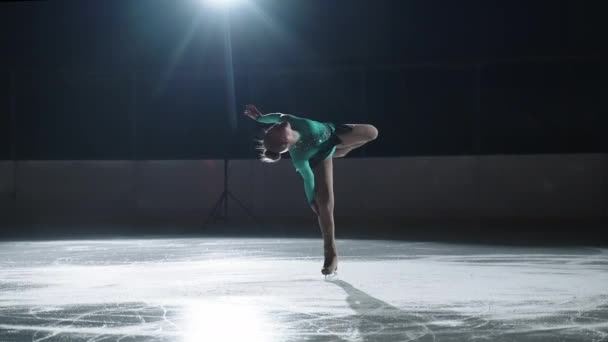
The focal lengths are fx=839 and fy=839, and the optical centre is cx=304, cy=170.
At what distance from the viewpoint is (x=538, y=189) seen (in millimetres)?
15031

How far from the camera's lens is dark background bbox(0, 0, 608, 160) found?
15.5 metres

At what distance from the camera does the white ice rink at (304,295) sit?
4.62 meters

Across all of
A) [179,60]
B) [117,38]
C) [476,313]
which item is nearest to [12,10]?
[117,38]

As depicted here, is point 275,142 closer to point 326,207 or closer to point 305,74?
point 326,207

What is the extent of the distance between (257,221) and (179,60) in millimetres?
3863

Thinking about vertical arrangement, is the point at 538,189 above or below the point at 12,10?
below

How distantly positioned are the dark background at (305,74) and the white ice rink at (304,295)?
20.3 ft

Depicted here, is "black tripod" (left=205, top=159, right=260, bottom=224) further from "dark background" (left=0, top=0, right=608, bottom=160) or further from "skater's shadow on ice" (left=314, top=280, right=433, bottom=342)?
"skater's shadow on ice" (left=314, top=280, right=433, bottom=342)

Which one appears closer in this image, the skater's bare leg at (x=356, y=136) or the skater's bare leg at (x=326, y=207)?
the skater's bare leg at (x=326, y=207)

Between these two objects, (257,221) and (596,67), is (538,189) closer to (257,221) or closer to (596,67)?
(596,67)

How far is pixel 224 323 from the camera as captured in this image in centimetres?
484

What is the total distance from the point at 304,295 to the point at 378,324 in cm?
128

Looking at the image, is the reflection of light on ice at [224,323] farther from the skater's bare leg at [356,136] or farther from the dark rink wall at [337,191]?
the dark rink wall at [337,191]

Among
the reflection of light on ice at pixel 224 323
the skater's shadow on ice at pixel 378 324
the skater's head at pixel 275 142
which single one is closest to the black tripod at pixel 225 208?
the skater's head at pixel 275 142
